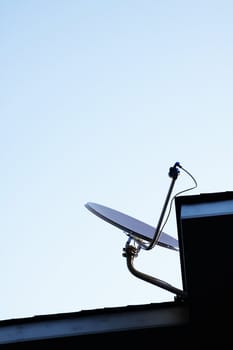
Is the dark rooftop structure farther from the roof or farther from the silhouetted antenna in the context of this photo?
the silhouetted antenna

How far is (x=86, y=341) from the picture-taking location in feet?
14.8

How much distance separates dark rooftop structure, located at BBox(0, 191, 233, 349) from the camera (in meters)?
4.11

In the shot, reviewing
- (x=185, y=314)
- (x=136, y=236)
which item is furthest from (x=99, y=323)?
(x=136, y=236)

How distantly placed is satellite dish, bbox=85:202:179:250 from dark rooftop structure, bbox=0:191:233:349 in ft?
4.75

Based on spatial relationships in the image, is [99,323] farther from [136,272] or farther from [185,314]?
[136,272]

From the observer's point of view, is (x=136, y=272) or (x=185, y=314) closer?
(x=185, y=314)

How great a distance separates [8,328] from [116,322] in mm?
812

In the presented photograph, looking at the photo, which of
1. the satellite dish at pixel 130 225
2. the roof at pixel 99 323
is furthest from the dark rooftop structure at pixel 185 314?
the satellite dish at pixel 130 225

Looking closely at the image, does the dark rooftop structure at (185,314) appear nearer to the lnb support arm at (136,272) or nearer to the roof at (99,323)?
the roof at (99,323)

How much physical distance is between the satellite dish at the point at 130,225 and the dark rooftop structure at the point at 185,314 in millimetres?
1447

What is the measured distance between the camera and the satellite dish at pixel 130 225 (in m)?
5.85

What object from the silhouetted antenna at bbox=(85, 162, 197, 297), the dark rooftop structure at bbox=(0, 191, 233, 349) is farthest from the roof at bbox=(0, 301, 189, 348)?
the silhouetted antenna at bbox=(85, 162, 197, 297)

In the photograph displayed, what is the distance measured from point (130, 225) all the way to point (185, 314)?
1.86 m

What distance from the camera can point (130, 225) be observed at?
6141mm
